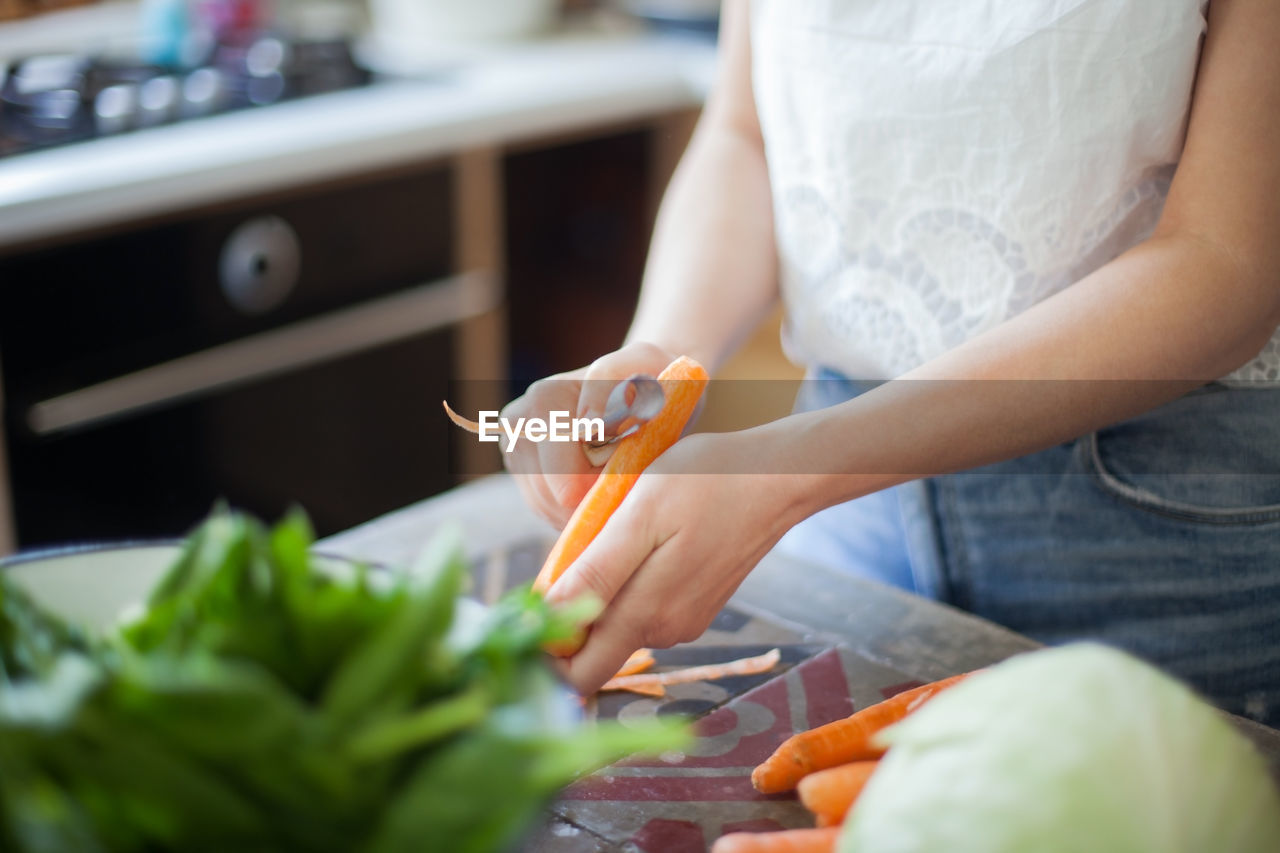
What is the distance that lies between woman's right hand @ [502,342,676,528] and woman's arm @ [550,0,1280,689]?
0.26 ft

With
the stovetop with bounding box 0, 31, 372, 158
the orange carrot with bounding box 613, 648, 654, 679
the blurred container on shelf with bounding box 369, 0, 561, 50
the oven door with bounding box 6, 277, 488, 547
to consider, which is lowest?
the oven door with bounding box 6, 277, 488, 547

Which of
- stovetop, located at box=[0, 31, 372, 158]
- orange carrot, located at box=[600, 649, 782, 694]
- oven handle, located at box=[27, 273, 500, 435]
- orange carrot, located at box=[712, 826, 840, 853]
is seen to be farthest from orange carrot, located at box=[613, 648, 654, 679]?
stovetop, located at box=[0, 31, 372, 158]

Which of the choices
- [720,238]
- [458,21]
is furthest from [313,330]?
[720,238]

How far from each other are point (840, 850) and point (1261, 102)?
54 centimetres

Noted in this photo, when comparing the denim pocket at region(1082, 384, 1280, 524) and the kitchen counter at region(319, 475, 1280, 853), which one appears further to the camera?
the denim pocket at region(1082, 384, 1280, 524)

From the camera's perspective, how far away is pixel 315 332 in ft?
5.72

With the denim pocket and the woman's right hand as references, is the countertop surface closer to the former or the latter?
the woman's right hand

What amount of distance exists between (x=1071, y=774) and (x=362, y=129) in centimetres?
140

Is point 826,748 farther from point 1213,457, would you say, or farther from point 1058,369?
point 1213,457

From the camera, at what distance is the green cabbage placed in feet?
1.51

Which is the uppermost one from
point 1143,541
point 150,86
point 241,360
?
point 150,86

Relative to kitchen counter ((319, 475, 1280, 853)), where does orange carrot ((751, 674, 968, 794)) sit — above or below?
above

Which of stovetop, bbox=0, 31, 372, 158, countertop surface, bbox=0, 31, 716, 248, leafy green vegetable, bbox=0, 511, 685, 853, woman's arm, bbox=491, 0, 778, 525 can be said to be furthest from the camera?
stovetop, bbox=0, 31, 372, 158

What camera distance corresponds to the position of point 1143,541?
3.06 ft
